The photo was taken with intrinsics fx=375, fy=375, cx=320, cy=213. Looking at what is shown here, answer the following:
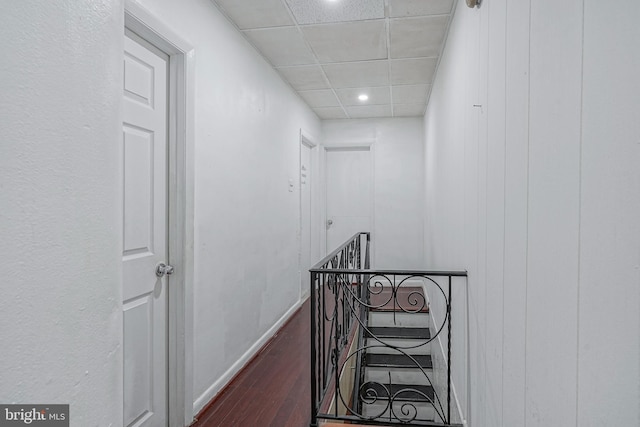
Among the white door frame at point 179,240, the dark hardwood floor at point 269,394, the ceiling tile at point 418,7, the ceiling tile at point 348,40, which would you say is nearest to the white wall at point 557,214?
the ceiling tile at point 418,7

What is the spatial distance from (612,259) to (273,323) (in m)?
3.09

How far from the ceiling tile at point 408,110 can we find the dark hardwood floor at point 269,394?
3.14 meters

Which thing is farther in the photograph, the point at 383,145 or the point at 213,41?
the point at 383,145

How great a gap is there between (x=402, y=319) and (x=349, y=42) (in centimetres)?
300

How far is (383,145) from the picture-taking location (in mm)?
5355

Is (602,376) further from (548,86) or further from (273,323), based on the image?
(273,323)

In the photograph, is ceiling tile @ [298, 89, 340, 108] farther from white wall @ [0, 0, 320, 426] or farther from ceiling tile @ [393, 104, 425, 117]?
white wall @ [0, 0, 320, 426]

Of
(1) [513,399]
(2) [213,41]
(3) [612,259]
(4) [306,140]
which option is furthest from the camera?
(4) [306,140]

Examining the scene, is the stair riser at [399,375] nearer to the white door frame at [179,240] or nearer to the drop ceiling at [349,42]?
the white door frame at [179,240]

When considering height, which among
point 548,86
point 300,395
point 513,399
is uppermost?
point 548,86

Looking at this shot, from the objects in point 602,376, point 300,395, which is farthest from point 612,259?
point 300,395

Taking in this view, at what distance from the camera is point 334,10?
2.41 meters

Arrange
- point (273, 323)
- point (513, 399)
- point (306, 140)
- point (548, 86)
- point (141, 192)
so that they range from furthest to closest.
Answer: point (306, 140) → point (273, 323) → point (141, 192) → point (513, 399) → point (548, 86)

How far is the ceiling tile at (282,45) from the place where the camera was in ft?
8.97
